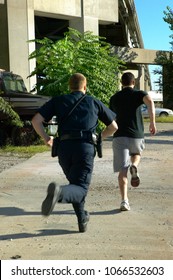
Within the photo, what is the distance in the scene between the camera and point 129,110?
238 inches

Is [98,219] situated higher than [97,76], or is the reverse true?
[97,76]

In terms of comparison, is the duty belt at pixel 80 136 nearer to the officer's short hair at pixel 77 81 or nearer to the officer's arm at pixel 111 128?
the officer's arm at pixel 111 128

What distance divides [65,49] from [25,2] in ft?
32.5

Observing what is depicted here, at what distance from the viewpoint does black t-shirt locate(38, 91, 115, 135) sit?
4.77m

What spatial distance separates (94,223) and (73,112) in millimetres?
1494

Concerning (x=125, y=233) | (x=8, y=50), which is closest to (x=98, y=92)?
(x=8, y=50)

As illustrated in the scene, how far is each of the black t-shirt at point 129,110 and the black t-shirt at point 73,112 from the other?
3.96ft

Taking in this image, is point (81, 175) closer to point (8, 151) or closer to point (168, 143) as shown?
point (8, 151)

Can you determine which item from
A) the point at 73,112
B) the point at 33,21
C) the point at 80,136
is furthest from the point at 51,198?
the point at 33,21

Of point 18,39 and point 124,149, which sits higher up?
point 18,39

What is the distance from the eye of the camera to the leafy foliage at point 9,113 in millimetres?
12075

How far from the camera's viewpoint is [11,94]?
14.4m

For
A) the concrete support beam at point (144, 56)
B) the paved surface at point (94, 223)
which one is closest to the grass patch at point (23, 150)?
the paved surface at point (94, 223)

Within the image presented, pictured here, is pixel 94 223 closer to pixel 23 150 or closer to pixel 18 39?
pixel 23 150
